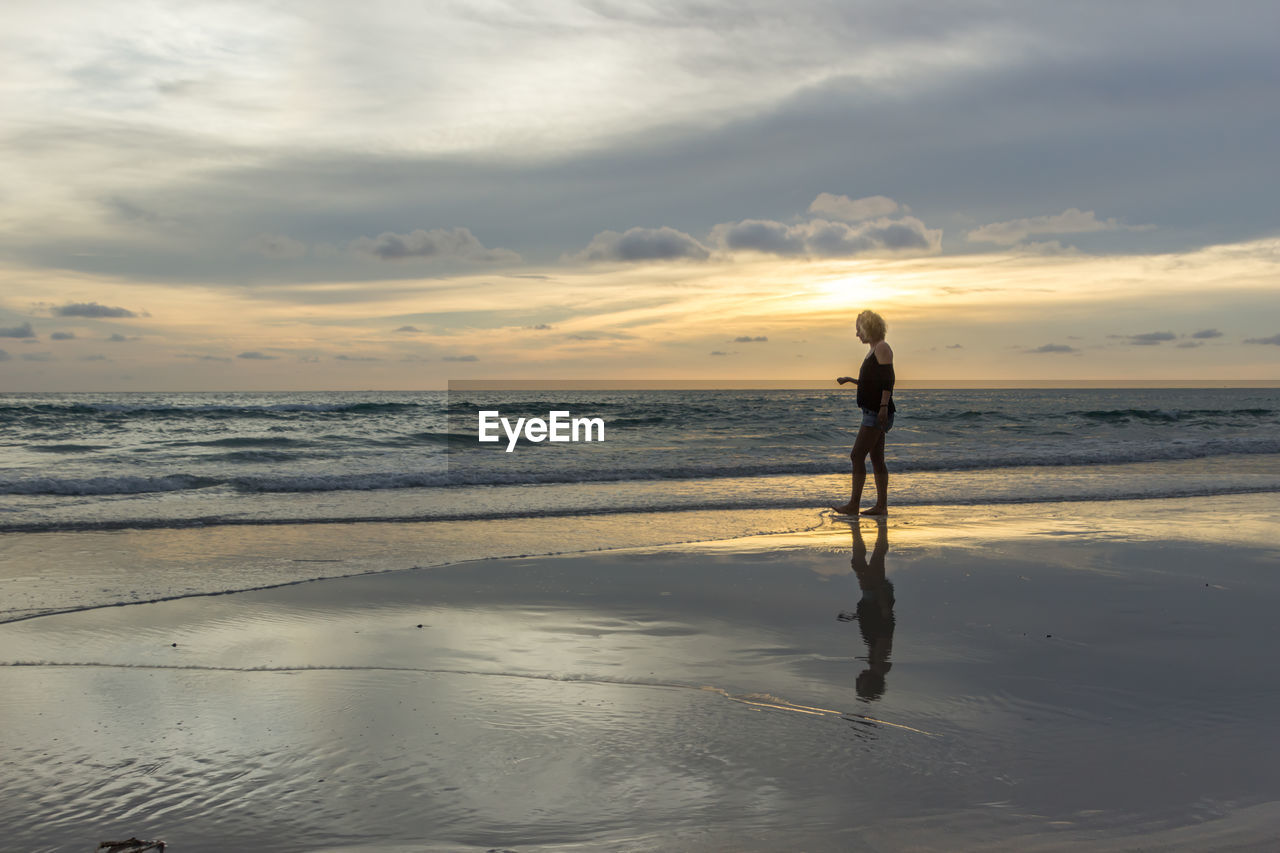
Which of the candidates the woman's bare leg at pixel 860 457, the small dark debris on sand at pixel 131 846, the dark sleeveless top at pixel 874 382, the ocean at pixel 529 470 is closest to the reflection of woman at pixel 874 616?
the woman's bare leg at pixel 860 457

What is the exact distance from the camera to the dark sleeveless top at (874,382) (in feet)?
30.9

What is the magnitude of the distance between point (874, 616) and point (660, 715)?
215 cm

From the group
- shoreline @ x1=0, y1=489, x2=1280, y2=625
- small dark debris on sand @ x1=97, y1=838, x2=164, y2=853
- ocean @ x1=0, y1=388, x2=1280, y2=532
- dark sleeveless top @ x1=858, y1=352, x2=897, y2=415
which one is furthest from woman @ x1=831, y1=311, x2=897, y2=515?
small dark debris on sand @ x1=97, y1=838, x2=164, y2=853

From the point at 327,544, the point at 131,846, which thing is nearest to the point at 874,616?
the point at 131,846

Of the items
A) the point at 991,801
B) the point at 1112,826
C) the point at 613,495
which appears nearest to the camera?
the point at 1112,826

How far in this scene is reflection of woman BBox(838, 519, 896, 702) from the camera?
379 cm

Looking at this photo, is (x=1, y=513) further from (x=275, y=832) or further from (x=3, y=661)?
(x=275, y=832)

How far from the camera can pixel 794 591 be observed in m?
5.66

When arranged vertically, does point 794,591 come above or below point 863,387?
below

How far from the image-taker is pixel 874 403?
942 centimetres

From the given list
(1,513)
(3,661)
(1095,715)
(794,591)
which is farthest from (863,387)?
(1,513)

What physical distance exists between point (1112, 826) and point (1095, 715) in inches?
38.0

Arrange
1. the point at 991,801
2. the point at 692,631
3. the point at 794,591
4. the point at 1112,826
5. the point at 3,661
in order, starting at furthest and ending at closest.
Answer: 1. the point at 794,591
2. the point at 692,631
3. the point at 3,661
4. the point at 991,801
5. the point at 1112,826

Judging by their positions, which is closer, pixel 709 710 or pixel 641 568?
pixel 709 710
